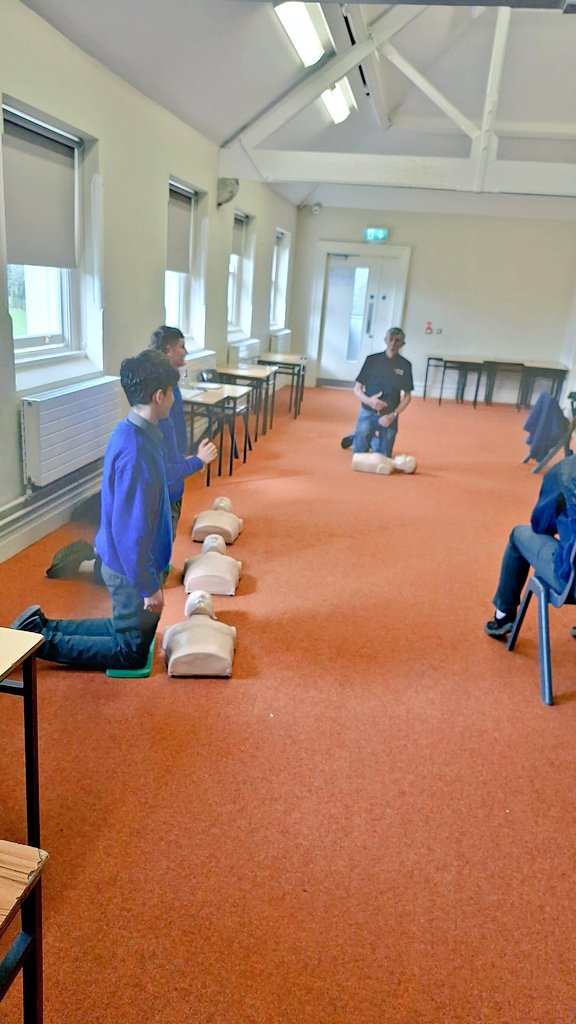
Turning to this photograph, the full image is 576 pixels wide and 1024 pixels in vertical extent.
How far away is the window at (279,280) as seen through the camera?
31.6 ft

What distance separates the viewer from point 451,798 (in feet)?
6.89

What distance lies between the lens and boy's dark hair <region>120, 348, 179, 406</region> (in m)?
2.25

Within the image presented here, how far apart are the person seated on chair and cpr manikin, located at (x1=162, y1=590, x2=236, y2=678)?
49.1 inches

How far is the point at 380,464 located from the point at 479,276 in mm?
5445

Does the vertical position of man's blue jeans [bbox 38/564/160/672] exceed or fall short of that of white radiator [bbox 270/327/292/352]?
it falls short

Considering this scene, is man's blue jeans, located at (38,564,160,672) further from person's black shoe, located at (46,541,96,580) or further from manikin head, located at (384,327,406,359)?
manikin head, located at (384,327,406,359)

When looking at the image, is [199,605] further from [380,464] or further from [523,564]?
[380,464]

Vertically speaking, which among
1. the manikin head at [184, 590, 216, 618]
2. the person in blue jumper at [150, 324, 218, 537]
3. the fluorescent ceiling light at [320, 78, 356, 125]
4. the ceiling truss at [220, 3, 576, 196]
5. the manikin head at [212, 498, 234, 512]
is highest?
the fluorescent ceiling light at [320, 78, 356, 125]

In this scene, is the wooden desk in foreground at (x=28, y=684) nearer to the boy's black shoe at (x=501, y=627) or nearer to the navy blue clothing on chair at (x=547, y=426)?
the boy's black shoe at (x=501, y=627)

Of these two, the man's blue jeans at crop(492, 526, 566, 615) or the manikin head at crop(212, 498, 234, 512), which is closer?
the man's blue jeans at crop(492, 526, 566, 615)

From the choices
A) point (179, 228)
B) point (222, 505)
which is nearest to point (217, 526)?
point (222, 505)

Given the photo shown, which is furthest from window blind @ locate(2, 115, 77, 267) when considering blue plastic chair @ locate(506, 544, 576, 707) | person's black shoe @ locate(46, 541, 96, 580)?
blue plastic chair @ locate(506, 544, 576, 707)

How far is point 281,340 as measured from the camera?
31.7ft

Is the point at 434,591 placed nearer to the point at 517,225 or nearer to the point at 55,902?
the point at 55,902
